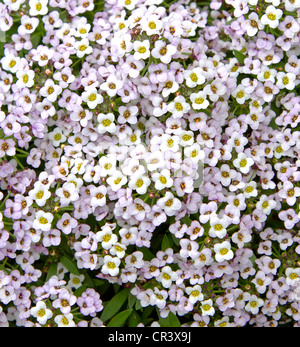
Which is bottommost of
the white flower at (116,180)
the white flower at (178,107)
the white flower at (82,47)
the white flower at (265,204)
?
the white flower at (265,204)

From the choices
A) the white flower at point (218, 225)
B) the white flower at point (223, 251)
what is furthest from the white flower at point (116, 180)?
the white flower at point (223, 251)

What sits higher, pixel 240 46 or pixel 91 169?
pixel 240 46

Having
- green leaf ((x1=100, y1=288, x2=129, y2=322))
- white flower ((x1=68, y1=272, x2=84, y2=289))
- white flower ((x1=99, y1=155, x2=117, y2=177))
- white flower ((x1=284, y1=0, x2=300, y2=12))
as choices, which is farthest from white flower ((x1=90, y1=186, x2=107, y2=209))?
white flower ((x1=284, y1=0, x2=300, y2=12))

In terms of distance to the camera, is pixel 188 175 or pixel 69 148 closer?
pixel 188 175

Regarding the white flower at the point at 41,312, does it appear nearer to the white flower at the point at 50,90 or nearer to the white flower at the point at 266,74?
the white flower at the point at 50,90

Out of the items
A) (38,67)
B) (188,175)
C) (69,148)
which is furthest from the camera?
(38,67)
